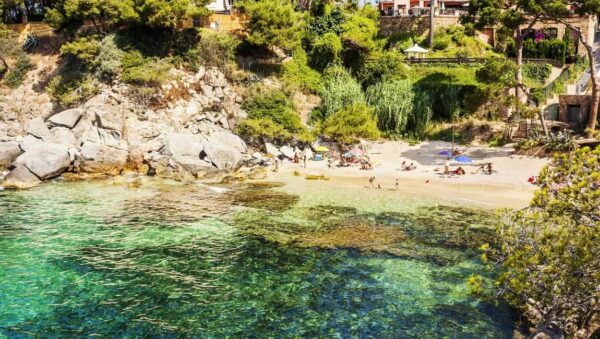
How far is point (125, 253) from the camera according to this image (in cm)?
2394

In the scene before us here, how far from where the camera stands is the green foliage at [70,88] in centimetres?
4614

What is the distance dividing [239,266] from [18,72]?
40.5 metres

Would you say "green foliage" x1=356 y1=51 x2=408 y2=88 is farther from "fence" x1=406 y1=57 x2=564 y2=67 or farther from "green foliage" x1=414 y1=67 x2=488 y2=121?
"green foliage" x1=414 y1=67 x2=488 y2=121

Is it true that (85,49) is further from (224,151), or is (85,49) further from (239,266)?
(239,266)

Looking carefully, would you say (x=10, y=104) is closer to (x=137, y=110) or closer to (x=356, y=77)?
(x=137, y=110)

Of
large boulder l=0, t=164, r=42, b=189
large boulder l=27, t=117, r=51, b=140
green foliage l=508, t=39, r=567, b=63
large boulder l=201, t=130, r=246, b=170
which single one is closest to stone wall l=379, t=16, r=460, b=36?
green foliage l=508, t=39, r=567, b=63

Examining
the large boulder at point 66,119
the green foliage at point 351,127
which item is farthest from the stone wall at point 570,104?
the large boulder at point 66,119

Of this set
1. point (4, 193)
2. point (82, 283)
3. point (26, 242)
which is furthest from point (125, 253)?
point (4, 193)

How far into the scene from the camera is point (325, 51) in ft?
173

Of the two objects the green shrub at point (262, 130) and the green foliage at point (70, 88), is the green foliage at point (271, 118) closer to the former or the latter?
the green shrub at point (262, 130)

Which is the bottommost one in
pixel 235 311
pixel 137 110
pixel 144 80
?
pixel 235 311

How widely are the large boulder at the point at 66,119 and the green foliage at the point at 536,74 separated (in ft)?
136

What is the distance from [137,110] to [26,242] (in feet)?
74.0

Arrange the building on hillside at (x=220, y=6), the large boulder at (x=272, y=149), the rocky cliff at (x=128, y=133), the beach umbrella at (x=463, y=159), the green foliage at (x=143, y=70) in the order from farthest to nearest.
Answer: the building on hillside at (x=220, y=6) → the green foliage at (x=143, y=70) → the large boulder at (x=272, y=149) → the rocky cliff at (x=128, y=133) → the beach umbrella at (x=463, y=159)
